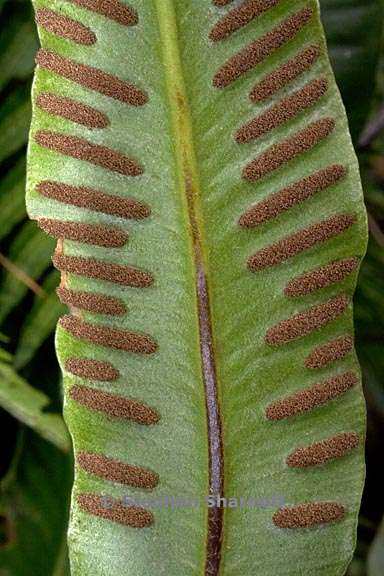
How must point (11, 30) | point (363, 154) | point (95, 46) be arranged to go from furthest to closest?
point (363, 154), point (11, 30), point (95, 46)

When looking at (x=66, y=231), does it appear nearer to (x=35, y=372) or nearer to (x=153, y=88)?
(x=153, y=88)

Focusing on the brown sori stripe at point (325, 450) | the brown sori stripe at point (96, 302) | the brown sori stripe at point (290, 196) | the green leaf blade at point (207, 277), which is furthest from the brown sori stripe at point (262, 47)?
the brown sori stripe at point (325, 450)

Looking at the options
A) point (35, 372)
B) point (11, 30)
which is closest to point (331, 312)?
point (35, 372)

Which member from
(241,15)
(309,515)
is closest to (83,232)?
(241,15)

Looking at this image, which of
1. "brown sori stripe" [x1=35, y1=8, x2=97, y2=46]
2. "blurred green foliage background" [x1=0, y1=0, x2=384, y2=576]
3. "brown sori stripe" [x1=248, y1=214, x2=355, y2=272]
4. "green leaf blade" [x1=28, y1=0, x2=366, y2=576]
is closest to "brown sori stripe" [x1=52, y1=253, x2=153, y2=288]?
"green leaf blade" [x1=28, y1=0, x2=366, y2=576]

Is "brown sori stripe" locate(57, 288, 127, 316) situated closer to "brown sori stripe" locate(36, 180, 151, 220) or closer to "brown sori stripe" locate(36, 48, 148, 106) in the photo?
"brown sori stripe" locate(36, 180, 151, 220)

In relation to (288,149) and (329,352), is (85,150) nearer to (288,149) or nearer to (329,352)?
(288,149)
